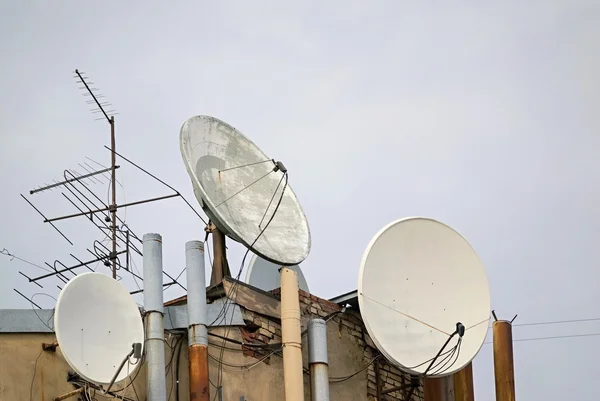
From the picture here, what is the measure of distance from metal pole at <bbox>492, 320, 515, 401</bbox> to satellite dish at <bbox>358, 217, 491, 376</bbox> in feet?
2.90

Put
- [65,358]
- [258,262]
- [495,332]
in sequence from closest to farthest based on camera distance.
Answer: [65,358], [495,332], [258,262]

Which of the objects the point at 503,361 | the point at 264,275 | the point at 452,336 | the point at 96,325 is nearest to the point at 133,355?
the point at 96,325

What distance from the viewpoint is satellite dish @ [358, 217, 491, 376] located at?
2331 centimetres

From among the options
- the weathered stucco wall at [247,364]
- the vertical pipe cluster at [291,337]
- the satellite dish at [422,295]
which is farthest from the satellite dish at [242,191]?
the satellite dish at [422,295]

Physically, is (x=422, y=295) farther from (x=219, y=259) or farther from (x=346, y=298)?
(x=219, y=259)

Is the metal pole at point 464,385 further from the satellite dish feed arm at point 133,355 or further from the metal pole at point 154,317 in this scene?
the satellite dish feed arm at point 133,355

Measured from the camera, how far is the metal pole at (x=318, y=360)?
23428mm

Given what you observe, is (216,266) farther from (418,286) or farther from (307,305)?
(418,286)

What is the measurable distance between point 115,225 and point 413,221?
5588mm

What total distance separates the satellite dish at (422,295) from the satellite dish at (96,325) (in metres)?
4.05

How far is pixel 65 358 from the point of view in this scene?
66.3ft

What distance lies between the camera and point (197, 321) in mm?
22531

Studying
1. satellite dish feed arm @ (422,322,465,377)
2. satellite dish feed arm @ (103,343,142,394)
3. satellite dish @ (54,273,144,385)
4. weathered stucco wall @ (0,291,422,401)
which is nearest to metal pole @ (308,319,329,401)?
weathered stucco wall @ (0,291,422,401)

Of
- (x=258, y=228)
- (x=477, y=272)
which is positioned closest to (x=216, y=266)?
(x=258, y=228)
